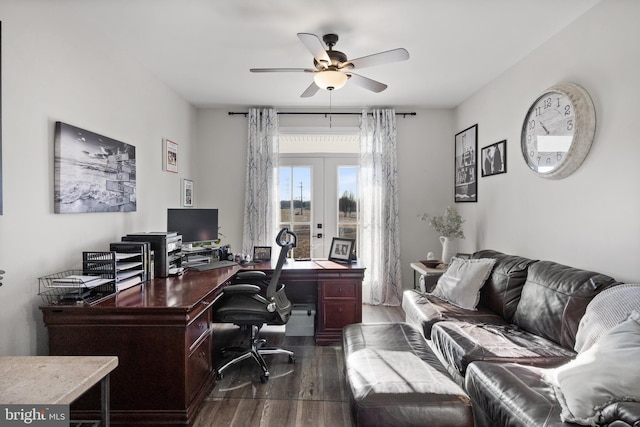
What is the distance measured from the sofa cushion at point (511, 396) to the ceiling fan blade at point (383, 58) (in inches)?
79.5

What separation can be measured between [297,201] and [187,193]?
145 centimetres

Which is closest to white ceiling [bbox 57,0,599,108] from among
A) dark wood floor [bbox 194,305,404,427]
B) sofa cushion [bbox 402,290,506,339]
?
sofa cushion [bbox 402,290,506,339]

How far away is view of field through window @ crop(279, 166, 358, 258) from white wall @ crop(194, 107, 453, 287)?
→ 0.60 m

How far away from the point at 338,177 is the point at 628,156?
326cm

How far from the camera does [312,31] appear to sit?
2.66 m

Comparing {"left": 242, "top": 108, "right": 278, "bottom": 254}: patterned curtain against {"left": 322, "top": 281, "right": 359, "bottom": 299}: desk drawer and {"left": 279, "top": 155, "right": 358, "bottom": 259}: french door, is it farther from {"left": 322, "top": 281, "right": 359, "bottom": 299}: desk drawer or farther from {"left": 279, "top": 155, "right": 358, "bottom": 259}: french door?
{"left": 322, "top": 281, "right": 359, "bottom": 299}: desk drawer

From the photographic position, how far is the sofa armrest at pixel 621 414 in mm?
1227

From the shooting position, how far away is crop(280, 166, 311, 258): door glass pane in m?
4.89

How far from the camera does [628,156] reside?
212 cm

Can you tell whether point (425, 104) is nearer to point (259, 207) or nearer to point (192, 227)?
point (259, 207)

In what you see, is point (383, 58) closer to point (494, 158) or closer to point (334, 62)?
point (334, 62)

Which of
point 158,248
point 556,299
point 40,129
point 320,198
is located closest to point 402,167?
point 320,198

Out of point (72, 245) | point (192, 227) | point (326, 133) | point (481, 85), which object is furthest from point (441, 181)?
point (72, 245)

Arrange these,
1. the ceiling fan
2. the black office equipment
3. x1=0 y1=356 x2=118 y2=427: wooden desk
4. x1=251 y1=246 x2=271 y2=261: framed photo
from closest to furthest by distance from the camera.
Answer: x1=0 y1=356 x2=118 y2=427: wooden desk < the ceiling fan < the black office equipment < x1=251 y1=246 x2=271 y2=261: framed photo
